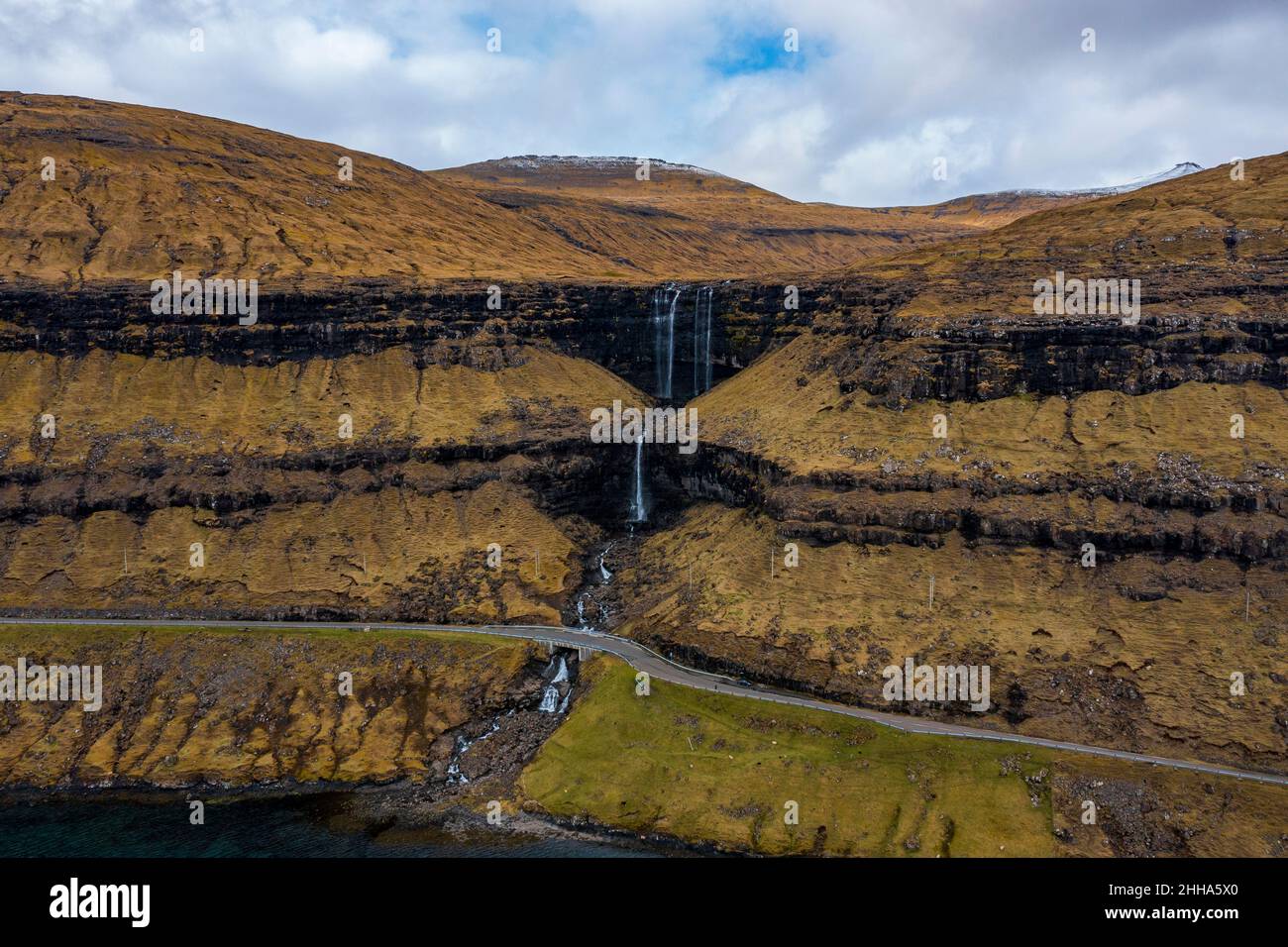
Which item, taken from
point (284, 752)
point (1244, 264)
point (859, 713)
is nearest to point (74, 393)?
point (284, 752)

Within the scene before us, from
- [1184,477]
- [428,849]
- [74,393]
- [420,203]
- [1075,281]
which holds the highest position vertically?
[420,203]

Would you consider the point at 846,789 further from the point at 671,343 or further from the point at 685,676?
the point at 671,343

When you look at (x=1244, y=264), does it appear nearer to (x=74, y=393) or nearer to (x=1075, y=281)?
(x=1075, y=281)

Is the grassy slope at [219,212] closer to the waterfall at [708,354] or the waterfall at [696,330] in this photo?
the waterfall at [696,330]

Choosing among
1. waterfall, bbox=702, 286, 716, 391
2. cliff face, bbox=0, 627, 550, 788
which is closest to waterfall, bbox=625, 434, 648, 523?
waterfall, bbox=702, 286, 716, 391

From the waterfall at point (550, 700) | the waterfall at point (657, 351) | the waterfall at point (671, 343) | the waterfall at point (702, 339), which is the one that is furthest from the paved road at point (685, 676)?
the waterfall at point (671, 343)

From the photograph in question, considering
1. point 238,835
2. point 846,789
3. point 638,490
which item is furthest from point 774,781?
point 638,490
